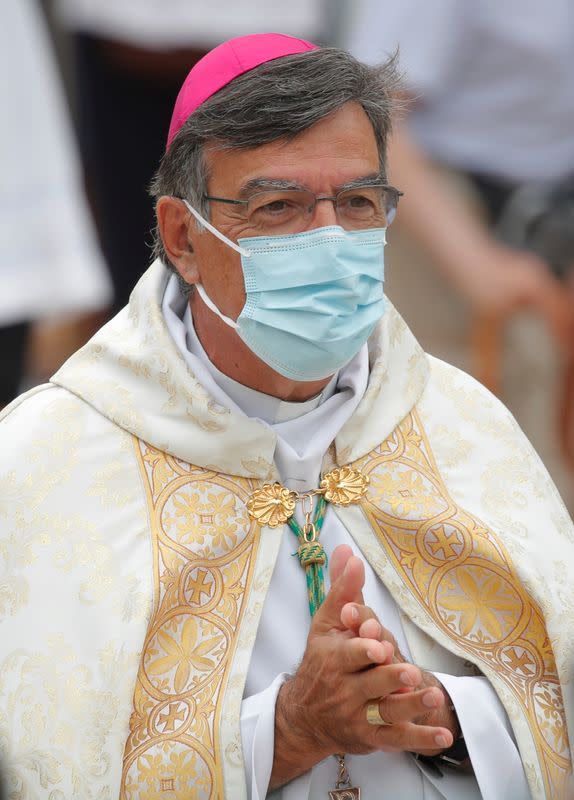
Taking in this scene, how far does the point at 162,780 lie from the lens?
355cm

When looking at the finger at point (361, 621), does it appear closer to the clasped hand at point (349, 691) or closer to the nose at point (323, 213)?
the clasped hand at point (349, 691)

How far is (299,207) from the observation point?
3.75 m

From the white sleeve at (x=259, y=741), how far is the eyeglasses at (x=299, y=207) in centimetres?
102

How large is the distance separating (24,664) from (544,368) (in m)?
4.73

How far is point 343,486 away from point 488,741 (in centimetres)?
66

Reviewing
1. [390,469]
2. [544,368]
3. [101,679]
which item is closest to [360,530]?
[390,469]

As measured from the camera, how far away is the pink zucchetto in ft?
12.6

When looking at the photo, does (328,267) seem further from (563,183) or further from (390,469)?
(563,183)

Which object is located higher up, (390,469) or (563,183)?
(390,469)

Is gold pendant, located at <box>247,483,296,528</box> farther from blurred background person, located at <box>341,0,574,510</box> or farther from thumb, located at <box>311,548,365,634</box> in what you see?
blurred background person, located at <box>341,0,574,510</box>

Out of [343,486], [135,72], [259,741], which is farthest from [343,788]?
[135,72]

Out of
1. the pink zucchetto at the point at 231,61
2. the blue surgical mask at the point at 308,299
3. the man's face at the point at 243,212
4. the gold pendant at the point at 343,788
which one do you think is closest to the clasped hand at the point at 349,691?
the gold pendant at the point at 343,788

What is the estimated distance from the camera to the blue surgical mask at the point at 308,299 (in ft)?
12.2

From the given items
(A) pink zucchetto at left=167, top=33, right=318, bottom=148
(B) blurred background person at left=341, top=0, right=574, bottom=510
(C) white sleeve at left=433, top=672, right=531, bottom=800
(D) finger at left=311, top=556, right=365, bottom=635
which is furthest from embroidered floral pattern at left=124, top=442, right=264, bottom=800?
(B) blurred background person at left=341, top=0, right=574, bottom=510
